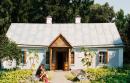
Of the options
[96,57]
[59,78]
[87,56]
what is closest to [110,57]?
[96,57]

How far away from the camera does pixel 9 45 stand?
36.7 m

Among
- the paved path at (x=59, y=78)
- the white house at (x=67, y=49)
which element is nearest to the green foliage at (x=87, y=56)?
the white house at (x=67, y=49)

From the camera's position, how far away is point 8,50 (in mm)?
35906

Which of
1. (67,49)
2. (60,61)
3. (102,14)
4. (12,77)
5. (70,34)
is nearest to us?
(12,77)

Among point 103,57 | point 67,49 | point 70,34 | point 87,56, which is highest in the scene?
point 70,34

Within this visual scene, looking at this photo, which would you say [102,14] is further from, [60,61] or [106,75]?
[106,75]

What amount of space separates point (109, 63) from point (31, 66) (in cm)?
829

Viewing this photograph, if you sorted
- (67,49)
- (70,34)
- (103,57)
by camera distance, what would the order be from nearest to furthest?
(67,49) → (103,57) → (70,34)

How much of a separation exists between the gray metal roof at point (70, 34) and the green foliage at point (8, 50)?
573cm

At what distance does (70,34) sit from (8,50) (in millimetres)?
10655

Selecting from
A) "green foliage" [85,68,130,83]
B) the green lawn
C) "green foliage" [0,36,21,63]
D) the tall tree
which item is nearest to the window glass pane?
the green lawn

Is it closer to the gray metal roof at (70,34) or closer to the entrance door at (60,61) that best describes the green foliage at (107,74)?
the gray metal roof at (70,34)

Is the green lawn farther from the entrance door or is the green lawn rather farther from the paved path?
the entrance door

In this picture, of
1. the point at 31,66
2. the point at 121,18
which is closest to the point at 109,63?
the point at 31,66
